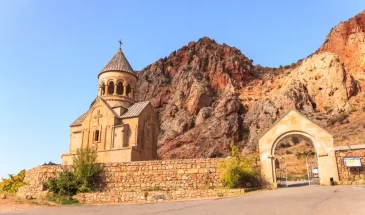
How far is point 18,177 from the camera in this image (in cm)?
2123

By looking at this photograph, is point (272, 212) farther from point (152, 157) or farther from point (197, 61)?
point (197, 61)

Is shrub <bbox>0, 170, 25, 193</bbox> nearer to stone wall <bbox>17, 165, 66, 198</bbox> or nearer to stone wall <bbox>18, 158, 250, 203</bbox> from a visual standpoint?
stone wall <bbox>17, 165, 66, 198</bbox>

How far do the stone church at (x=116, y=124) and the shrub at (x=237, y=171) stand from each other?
7.64 meters

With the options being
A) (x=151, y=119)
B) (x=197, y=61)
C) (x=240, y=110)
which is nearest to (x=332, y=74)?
(x=240, y=110)

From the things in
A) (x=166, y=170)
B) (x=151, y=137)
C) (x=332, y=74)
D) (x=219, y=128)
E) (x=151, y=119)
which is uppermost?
(x=332, y=74)

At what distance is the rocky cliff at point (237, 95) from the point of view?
50906 mm

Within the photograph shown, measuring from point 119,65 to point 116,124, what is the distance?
19.9ft

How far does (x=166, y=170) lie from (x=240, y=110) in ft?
145

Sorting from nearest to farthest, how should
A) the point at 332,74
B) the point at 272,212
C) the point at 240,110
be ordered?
1. the point at 272,212
2. the point at 332,74
3. the point at 240,110

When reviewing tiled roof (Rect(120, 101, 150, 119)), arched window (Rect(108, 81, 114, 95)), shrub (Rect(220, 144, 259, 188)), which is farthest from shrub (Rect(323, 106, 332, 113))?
shrub (Rect(220, 144, 259, 188))

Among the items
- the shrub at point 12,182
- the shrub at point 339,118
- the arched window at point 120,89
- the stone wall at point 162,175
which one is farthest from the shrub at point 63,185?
the shrub at point 339,118

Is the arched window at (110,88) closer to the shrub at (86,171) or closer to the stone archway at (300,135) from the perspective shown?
the shrub at (86,171)

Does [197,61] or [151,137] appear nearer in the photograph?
[151,137]

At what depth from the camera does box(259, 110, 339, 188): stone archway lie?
592 inches
